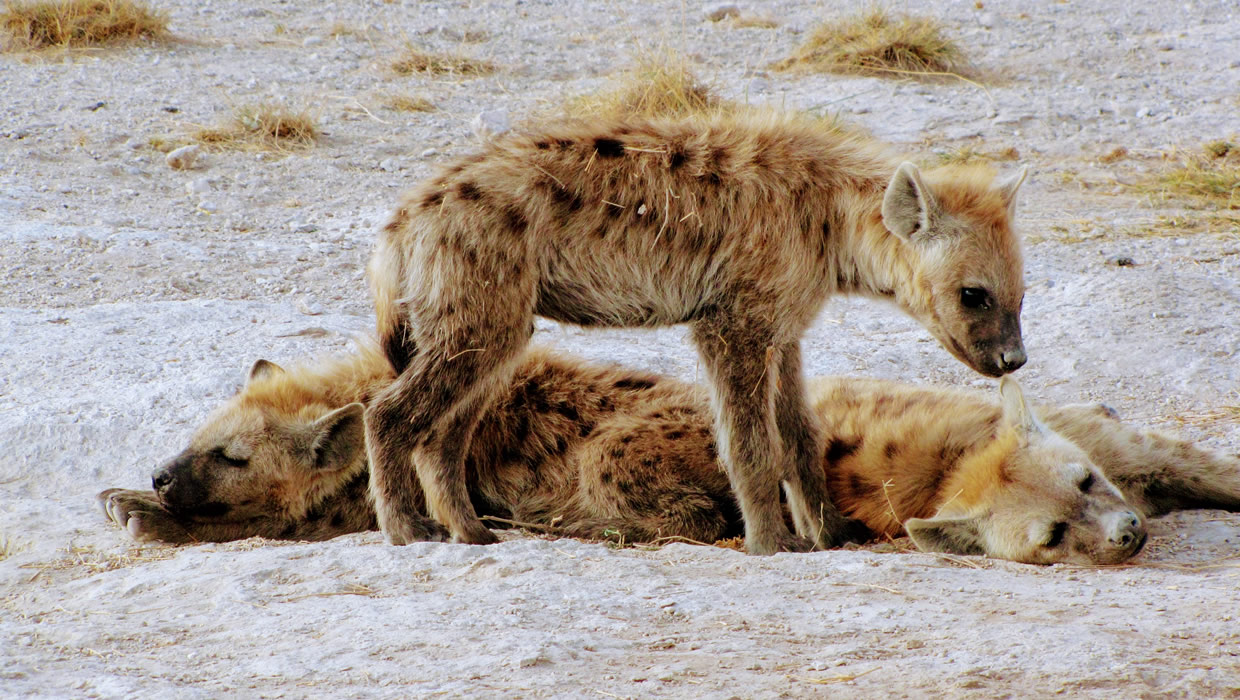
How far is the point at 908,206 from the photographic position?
307 cm

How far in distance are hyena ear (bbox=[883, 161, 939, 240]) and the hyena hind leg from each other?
0.65m

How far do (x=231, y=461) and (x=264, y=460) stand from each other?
8 centimetres

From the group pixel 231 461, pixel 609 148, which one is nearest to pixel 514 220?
pixel 609 148

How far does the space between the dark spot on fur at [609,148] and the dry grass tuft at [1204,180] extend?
11.1 feet

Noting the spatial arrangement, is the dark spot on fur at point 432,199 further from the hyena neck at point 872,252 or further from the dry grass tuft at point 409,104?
the dry grass tuft at point 409,104

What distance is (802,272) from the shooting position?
3.10 metres

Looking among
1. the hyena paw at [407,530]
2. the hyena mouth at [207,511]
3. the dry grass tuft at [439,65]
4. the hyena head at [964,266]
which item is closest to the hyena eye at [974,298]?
the hyena head at [964,266]

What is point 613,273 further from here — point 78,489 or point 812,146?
point 78,489

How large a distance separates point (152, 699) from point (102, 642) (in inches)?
15.3

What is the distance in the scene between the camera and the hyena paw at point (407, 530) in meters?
3.03

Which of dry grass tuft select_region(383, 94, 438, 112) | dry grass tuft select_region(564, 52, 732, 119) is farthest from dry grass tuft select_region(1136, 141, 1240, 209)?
dry grass tuft select_region(383, 94, 438, 112)

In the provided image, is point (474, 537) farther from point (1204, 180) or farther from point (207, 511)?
point (1204, 180)

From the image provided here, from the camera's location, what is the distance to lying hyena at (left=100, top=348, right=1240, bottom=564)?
317 cm

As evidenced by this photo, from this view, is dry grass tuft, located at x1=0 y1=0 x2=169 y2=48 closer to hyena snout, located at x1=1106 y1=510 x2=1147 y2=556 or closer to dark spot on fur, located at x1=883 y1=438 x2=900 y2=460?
dark spot on fur, located at x1=883 y1=438 x2=900 y2=460
